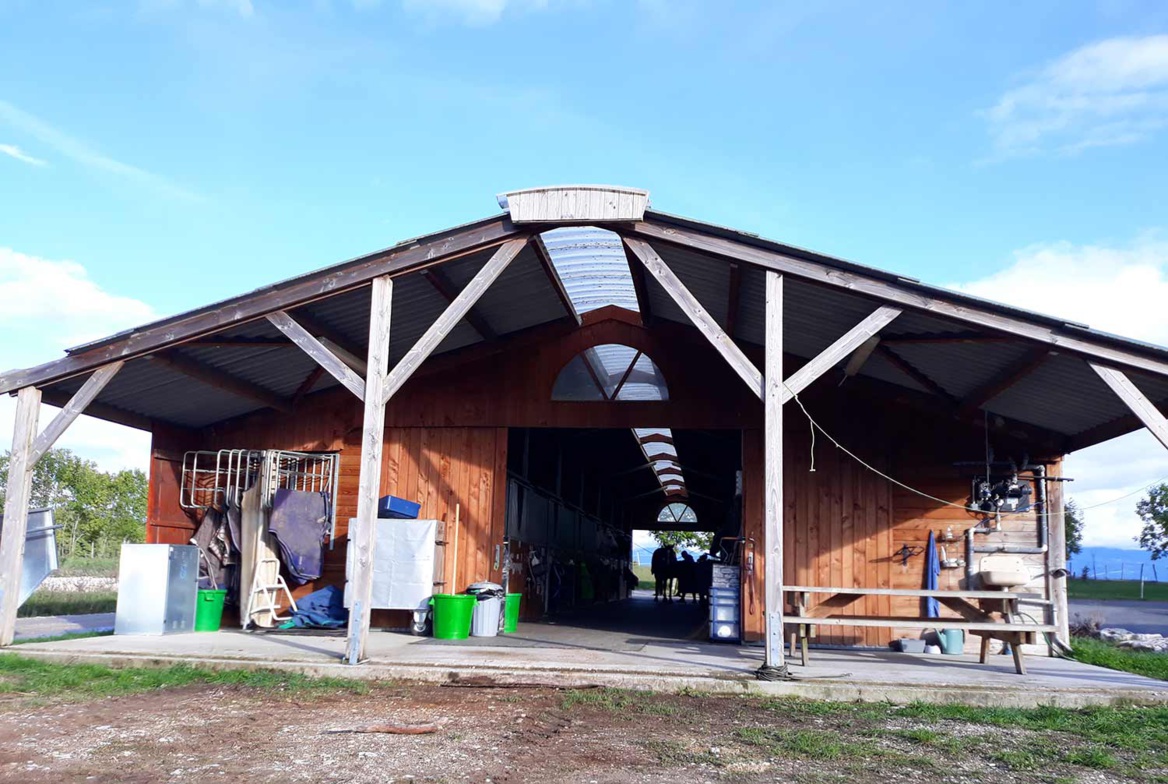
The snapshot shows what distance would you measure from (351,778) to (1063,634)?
8.77m

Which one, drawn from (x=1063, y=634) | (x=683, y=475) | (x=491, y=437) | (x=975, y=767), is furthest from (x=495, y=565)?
(x=683, y=475)

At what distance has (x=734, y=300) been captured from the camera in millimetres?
10148

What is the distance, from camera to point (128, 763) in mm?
4977

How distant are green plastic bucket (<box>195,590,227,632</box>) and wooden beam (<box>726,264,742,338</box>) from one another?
6772 mm

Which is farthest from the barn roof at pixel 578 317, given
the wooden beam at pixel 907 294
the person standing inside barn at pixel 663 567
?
the person standing inside barn at pixel 663 567

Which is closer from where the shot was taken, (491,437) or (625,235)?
(625,235)

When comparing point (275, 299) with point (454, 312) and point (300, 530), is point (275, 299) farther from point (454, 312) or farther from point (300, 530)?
point (300, 530)

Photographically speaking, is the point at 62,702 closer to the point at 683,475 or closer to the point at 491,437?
the point at 491,437

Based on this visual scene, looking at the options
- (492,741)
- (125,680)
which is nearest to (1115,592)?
(492,741)

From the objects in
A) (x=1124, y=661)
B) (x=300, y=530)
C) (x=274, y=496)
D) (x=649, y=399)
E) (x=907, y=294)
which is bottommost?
(x=1124, y=661)

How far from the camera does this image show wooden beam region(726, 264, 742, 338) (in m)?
9.23

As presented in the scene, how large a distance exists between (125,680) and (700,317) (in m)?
5.56

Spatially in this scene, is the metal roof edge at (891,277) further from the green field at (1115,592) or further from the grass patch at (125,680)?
the green field at (1115,592)

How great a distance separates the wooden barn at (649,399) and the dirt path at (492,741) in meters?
1.36
